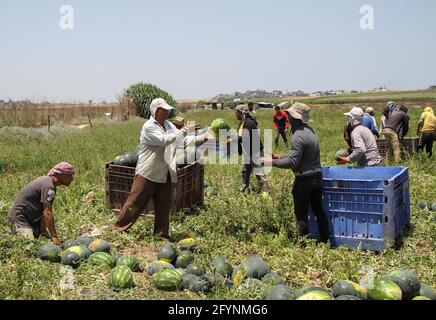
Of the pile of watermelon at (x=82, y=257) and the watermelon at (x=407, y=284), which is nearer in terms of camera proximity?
the watermelon at (x=407, y=284)

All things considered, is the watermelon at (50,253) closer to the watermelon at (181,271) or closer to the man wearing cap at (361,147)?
the watermelon at (181,271)

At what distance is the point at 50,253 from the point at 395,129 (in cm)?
886

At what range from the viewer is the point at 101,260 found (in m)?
4.98

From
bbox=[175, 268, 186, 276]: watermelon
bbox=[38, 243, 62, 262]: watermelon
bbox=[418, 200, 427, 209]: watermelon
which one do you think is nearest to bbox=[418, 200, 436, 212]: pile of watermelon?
bbox=[418, 200, 427, 209]: watermelon

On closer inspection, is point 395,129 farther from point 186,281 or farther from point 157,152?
point 186,281

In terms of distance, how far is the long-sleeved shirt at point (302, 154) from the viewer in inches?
220

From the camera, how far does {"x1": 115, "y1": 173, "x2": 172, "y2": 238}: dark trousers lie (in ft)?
20.6

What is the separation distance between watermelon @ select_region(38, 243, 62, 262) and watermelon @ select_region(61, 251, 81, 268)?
152 mm

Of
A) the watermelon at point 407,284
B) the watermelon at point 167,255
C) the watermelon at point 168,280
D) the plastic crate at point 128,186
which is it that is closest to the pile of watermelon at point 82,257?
the watermelon at point 167,255

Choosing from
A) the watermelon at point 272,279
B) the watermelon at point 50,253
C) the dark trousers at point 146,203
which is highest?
the dark trousers at point 146,203

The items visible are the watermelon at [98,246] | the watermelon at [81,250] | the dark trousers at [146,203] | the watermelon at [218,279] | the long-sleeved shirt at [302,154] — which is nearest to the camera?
the watermelon at [218,279]

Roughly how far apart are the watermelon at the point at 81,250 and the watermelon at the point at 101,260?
6cm

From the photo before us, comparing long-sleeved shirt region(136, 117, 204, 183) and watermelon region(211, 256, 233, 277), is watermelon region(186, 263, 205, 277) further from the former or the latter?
long-sleeved shirt region(136, 117, 204, 183)
